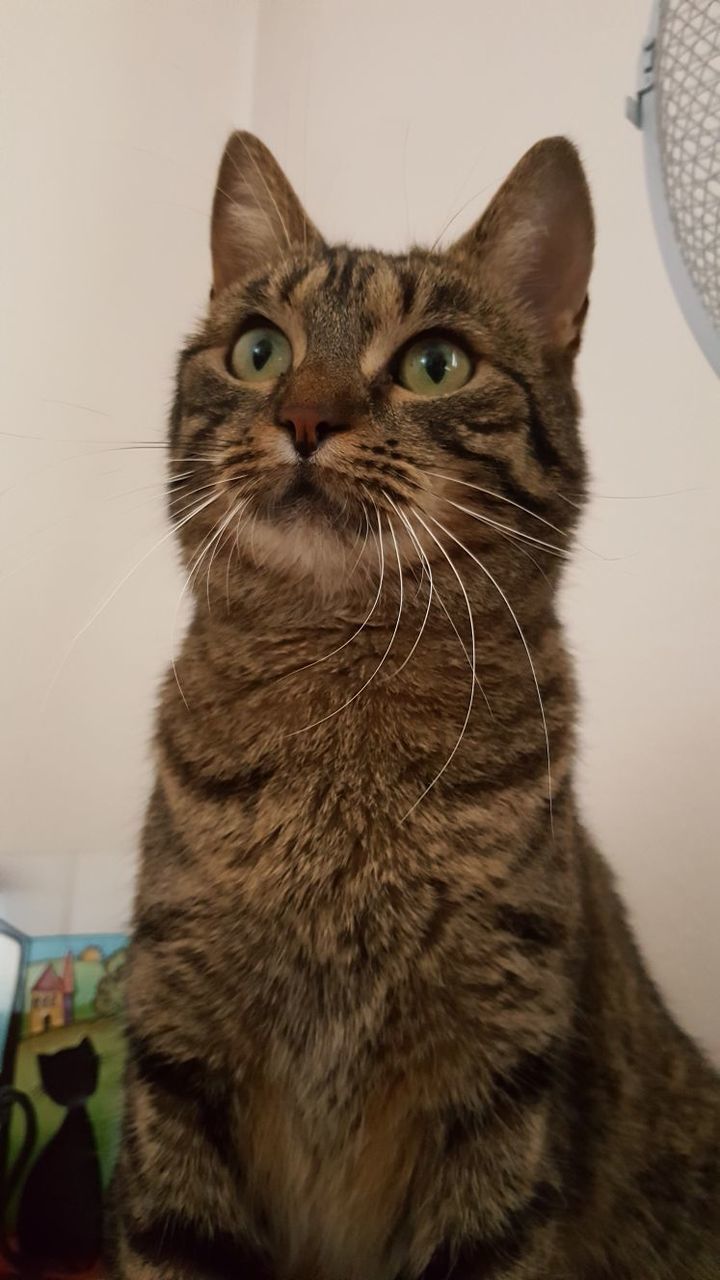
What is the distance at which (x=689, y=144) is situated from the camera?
26.2 inches

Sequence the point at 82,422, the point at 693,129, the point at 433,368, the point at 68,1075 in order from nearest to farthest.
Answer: the point at 693,129 → the point at 433,368 → the point at 68,1075 → the point at 82,422

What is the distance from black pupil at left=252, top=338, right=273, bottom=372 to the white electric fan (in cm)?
37

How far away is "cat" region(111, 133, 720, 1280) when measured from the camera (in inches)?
26.0

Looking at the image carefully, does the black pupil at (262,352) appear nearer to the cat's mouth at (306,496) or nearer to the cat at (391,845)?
the cat at (391,845)

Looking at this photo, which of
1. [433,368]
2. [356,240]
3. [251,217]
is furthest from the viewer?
[356,240]

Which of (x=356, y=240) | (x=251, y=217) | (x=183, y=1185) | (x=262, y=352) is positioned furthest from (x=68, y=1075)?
(x=356, y=240)

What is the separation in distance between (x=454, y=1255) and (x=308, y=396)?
674 millimetres

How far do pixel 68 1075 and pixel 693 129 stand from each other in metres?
1.21

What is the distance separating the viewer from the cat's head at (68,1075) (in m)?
1.09

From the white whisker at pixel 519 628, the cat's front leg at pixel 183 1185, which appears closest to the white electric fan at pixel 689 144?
the white whisker at pixel 519 628

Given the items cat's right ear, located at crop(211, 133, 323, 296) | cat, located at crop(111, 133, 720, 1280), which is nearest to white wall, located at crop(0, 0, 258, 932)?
cat's right ear, located at crop(211, 133, 323, 296)

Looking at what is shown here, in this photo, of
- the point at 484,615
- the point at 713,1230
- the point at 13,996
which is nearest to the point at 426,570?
the point at 484,615

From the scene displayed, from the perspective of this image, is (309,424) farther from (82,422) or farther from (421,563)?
(82,422)

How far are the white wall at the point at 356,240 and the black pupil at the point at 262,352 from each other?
49 cm
